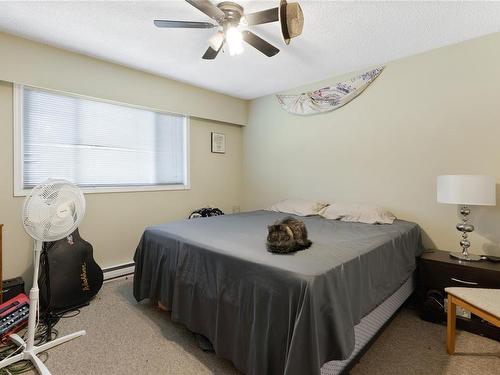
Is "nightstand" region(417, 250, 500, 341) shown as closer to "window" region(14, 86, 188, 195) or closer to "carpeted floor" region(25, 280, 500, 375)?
"carpeted floor" region(25, 280, 500, 375)

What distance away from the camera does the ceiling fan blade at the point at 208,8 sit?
1.53 metres

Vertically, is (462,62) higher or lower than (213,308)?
higher

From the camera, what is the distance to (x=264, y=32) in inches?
88.1

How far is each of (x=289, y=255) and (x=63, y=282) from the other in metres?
1.94

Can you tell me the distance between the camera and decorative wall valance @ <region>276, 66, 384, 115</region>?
295cm

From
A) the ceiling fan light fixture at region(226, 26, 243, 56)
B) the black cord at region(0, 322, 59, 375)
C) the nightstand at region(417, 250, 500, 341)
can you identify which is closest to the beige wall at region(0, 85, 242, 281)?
the black cord at region(0, 322, 59, 375)

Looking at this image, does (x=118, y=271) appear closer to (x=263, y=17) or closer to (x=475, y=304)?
(x=263, y=17)

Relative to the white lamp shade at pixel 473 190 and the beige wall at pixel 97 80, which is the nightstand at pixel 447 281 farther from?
the beige wall at pixel 97 80

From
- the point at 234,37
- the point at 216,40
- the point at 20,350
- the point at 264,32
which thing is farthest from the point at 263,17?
the point at 20,350

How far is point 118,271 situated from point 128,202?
783mm

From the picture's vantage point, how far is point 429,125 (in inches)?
100

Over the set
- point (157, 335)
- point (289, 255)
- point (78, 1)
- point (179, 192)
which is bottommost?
point (157, 335)

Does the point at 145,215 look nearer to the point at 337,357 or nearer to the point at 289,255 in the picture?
the point at 289,255

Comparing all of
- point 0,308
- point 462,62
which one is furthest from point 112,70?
point 462,62
